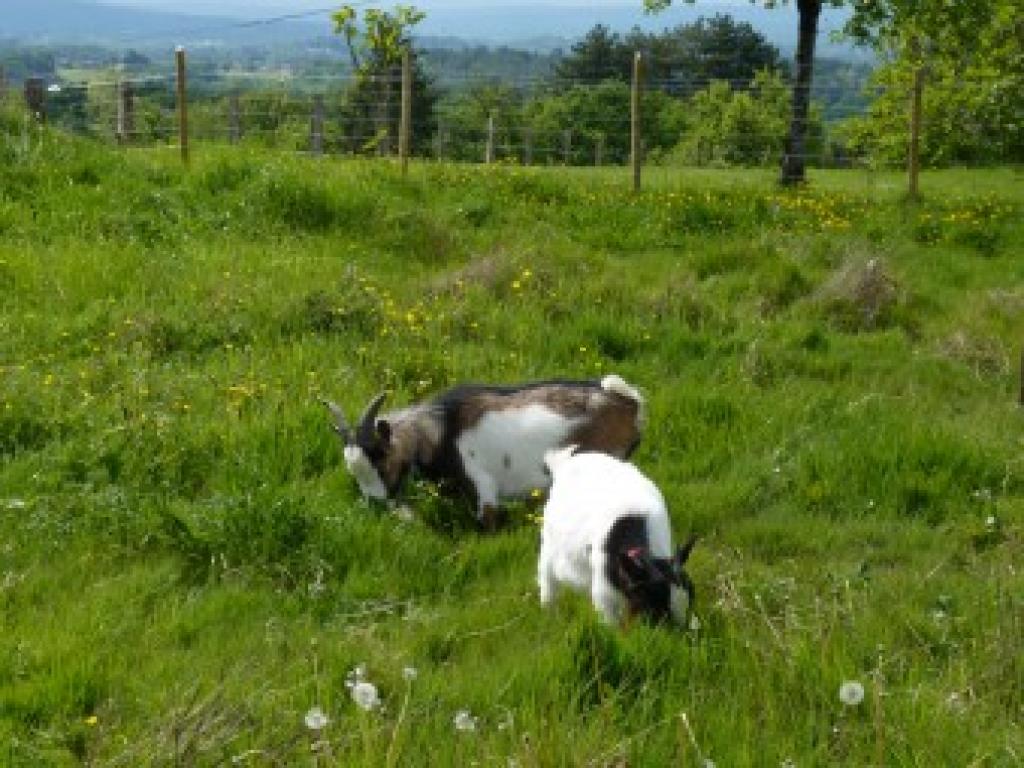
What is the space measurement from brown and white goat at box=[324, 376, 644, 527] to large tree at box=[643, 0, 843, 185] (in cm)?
1666

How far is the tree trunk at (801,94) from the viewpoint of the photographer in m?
22.5

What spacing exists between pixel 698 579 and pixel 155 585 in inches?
99.4

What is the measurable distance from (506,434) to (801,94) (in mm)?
17183

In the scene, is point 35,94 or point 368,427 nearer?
point 368,427

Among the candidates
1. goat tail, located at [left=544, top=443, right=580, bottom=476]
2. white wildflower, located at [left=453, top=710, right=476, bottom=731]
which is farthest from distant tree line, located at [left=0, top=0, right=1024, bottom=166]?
white wildflower, located at [left=453, top=710, right=476, bottom=731]

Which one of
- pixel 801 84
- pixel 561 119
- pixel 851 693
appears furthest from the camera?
pixel 561 119

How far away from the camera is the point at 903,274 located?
1290 centimetres

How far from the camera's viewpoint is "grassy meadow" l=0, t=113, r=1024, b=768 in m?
4.09

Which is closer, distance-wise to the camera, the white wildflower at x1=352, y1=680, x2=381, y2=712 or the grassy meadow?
the white wildflower at x1=352, y1=680, x2=381, y2=712

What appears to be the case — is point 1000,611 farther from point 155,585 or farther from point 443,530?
point 155,585

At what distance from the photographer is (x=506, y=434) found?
6973 millimetres

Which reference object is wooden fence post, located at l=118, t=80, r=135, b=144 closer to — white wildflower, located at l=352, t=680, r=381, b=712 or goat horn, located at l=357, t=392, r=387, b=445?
goat horn, located at l=357, t=392, r=387, b=445

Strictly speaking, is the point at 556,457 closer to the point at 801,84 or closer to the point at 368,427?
the point at 368,427

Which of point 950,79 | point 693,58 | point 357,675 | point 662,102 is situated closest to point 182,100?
point 950,79
